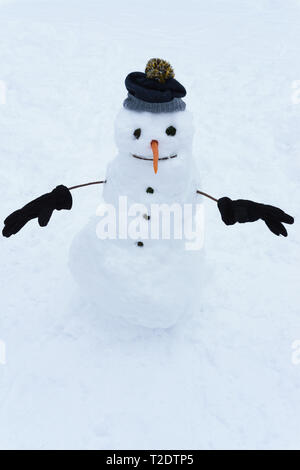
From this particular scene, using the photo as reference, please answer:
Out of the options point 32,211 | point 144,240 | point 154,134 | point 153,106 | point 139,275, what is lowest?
point 139,275

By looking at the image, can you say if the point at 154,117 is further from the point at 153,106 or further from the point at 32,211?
the point at 32,211

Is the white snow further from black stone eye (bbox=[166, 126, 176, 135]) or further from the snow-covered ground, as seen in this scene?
the snow-covered ground

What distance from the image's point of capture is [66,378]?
125 inches

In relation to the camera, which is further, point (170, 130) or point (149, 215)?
point (149, 215)

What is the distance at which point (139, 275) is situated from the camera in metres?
2.93

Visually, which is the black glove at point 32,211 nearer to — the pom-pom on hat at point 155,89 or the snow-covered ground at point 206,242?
the pom-pom on hat at point 155,89

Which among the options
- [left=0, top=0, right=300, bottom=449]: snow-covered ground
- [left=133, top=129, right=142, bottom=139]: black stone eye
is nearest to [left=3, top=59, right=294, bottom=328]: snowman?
[left=133, top=129, right=142, bottom=139]: black stone eye

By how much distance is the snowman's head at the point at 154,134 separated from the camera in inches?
97.5

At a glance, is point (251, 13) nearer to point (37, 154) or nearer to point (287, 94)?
point (287, 94)

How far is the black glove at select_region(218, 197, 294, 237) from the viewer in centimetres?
277

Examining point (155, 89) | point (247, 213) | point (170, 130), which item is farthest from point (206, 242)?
point (155, 89)

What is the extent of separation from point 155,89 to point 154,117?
0.16m

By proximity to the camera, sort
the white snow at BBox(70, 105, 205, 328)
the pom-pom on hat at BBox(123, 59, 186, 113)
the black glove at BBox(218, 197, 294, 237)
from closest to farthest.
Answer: the pom-pom on hat at BBox(123, 59, 186, 113), the white snow at BBox(70, 105, 205, 328), the black glove at BBox(218, 197, 294, 237)
